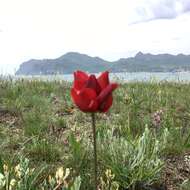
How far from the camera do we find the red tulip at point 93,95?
2646 mm

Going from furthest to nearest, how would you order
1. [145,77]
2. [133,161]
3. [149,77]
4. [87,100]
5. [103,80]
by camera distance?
1. [145,77]
2. [149,77]
3. [133,161]
4. [103,80]
5. [87,100]

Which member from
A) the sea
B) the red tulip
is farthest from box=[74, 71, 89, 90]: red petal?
the sea

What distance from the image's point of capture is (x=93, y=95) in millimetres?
2658

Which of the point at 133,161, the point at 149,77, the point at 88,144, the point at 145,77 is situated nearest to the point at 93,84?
the point at 133,161

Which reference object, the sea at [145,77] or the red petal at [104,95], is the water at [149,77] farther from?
the red petal at [104,95]

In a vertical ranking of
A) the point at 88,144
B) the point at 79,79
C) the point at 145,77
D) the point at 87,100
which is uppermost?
the point at 79,79

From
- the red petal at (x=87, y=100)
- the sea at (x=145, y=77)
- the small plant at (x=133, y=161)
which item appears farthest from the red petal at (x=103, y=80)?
the sea at (x=145, y=77)

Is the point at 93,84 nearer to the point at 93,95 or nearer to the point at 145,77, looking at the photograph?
the point at 93,95

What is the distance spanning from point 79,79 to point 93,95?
0.19 metres

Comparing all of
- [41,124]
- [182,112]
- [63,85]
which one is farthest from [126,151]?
[63,85]

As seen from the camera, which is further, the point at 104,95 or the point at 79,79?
the point at 79,79

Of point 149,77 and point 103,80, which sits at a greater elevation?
point 103,80

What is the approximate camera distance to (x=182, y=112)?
764 cm

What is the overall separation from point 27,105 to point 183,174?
3.45 meters
